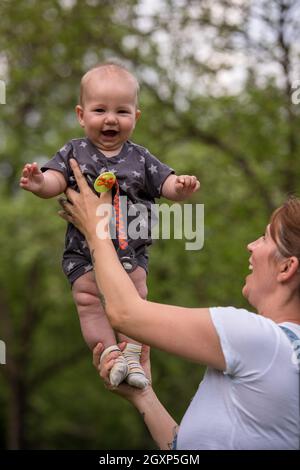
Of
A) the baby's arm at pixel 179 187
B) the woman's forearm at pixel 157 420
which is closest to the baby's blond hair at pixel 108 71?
the baby's arm at pixel 179 187

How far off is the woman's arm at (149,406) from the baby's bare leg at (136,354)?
0.05m

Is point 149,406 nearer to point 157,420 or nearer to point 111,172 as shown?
point 157,420

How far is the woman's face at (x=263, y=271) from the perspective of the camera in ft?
9.17


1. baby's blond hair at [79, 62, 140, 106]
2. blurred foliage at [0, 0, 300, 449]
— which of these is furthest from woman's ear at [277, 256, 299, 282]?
blurred foliage at [0, 0, 300, 449]

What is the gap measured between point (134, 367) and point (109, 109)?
3.38 feet

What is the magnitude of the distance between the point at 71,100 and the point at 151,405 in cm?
1202

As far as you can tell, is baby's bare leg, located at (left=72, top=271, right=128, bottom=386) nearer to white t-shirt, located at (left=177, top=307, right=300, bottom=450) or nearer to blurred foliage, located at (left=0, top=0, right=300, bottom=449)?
white t-shirt, located at (left=177, top=307, right=300, bottom=450)

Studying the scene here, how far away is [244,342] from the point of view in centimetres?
255

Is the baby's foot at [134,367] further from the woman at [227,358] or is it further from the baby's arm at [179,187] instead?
the baby's arm at [179,187]

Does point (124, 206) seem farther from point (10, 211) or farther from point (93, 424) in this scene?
point (93, 424)

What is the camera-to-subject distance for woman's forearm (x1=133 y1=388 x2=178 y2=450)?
302 centimetres

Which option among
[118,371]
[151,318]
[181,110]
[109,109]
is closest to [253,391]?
[151,318]

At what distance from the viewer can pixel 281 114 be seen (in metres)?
11.7
